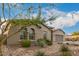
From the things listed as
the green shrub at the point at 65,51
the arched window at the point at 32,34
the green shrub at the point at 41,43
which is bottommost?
the green shrub at the point at 65,51

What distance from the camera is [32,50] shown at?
86.9 inches

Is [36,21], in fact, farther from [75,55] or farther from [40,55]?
[75,55]

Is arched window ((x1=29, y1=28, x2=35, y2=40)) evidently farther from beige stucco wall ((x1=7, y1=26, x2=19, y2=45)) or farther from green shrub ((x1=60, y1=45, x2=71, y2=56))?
green shrub ((x1=60, y1=45, x2=71, y2=56))

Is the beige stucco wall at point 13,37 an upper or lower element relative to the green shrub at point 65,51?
upper

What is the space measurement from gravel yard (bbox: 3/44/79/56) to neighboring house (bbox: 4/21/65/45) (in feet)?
0.20

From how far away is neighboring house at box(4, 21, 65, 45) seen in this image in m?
2.21

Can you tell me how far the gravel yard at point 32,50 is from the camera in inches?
86.7

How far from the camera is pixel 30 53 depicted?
2.21m

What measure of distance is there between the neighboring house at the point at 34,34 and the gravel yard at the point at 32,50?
6 centimetres

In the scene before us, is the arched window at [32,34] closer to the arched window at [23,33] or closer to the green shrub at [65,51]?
the arched window at [23,33]

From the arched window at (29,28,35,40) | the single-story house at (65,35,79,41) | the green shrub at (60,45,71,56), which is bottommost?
the green shrub at (60,45,71,56)

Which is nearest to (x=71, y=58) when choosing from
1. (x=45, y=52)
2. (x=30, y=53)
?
(x=45, y=52)

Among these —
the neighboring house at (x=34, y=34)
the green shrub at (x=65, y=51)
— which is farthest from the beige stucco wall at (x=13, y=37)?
the green shrub at (x=65, y=51)

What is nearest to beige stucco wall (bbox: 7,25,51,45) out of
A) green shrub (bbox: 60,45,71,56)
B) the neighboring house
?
the neighboring house
